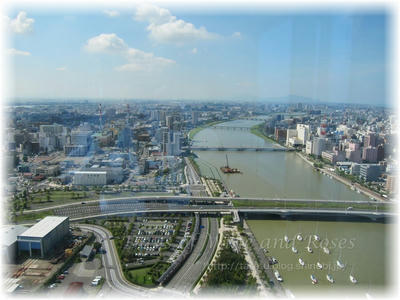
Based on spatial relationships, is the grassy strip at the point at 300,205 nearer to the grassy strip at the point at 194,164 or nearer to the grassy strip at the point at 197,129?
the grassy strip at the point at 194,164

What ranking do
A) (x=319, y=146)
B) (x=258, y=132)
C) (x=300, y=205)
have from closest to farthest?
(x=300, y=205)
(x=319, y=146)
(x=258, y=132)

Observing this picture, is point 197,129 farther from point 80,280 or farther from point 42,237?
point 80,280

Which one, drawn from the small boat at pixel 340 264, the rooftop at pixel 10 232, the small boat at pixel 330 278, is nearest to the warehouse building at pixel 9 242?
the rooftop at pixel 10 232

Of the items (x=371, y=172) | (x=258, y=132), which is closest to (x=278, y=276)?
(x=371, y=172)

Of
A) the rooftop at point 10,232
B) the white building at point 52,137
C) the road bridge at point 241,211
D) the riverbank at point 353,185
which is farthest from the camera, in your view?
the white building at point 52,137

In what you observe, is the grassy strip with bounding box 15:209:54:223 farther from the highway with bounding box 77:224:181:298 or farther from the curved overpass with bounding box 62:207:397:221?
the curved overpass with bounding box 62:207:397:221

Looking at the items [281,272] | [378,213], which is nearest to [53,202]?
[281,272]

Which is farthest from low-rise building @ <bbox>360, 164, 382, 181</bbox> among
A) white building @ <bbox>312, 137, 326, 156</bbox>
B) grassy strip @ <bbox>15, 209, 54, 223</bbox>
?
grassy strip @ <bbox>15, 209, 54, 223</bbox>
